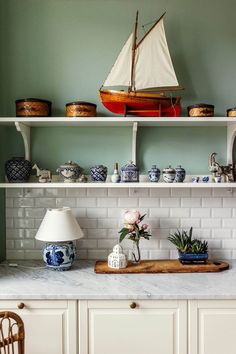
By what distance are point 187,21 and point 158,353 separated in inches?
78.0

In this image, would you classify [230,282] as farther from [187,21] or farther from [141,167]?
[187,21]

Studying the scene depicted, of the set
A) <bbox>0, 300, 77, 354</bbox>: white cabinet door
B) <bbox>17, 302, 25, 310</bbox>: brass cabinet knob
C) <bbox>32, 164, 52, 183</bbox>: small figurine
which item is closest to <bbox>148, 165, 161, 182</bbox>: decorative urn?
<bbox>32, 164, 52, 183</bbox>: small figurine

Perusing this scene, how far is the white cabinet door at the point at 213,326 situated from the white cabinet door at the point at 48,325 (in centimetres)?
59

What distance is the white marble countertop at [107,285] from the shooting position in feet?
5.82

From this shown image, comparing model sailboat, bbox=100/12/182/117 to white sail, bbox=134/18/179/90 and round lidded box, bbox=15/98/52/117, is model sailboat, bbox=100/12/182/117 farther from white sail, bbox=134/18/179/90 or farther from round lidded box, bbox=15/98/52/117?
round lidded box, bbox=15/98/52/117

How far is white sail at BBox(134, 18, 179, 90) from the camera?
2.20 metres

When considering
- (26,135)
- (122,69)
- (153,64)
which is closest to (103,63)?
(122,69)

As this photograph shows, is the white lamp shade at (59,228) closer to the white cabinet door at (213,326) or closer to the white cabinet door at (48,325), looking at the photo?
the white cabinet door at (48,325)

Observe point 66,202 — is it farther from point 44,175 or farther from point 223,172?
point 223,172

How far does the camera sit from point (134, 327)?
1802 mm

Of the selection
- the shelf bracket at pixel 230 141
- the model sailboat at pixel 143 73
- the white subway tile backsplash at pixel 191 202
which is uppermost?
the model sailboat at pixel 143 73

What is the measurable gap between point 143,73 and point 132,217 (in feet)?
2.85

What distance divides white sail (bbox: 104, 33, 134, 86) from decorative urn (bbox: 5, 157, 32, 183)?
0.70 meters

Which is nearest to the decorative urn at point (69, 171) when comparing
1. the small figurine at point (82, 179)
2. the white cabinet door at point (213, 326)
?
the small figurine at point (82, 179)
